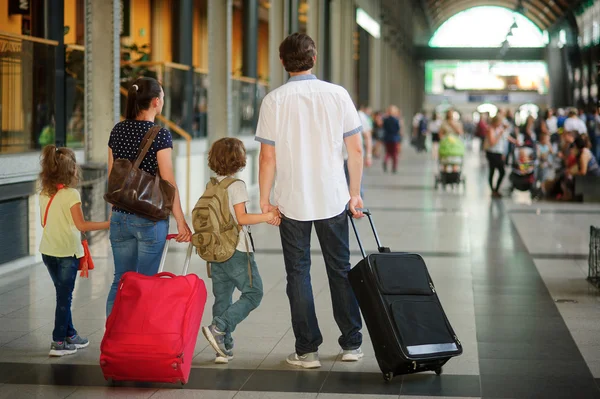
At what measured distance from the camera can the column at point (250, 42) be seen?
19.1m

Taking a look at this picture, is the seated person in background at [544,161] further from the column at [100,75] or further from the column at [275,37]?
the column at [100,75]

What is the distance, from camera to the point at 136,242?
5387mm

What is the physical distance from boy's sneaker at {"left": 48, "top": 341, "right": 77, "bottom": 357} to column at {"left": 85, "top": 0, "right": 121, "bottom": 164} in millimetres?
5315

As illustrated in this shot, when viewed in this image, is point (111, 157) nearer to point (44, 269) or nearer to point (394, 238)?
point (44, 269)

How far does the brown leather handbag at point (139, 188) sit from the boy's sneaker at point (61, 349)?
1.02m

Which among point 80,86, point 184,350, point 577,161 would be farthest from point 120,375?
point 577,161

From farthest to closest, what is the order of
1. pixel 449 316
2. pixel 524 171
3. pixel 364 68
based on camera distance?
pixel 364 68, pixel 524 171, pixel 449 316

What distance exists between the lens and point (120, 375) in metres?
4.87

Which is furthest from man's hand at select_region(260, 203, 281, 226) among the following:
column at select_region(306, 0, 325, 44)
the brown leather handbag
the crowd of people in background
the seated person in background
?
column at select_region(306, 0, 325, 44)

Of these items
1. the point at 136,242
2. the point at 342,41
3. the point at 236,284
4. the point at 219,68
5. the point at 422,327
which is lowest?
the point at 422,327

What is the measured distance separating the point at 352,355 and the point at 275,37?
15396mm

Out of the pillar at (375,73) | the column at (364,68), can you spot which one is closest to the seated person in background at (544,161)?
the column at (364,68)

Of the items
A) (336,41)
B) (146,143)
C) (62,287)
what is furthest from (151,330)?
(336,41)

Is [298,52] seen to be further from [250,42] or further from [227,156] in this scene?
[250,42]
